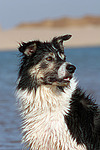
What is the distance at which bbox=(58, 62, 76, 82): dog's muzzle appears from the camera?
5695 millimetres

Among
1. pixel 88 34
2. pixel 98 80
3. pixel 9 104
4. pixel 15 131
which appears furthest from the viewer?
pixel 88 34

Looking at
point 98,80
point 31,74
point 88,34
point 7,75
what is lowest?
point 31,74

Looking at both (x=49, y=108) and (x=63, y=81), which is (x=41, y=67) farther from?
(x=49, y=108)

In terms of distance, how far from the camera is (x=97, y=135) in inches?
237

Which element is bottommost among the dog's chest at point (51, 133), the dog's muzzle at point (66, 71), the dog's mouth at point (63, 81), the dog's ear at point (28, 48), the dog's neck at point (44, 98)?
the dog's chest at point (51, 133)

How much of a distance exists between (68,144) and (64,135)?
0.15m

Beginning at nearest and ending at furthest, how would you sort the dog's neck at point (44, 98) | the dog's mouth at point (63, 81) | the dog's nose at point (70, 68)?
the dog's nose at point (70, 68), the dog's mouth at point (63, 81), the dog's neck at point (44, 98)

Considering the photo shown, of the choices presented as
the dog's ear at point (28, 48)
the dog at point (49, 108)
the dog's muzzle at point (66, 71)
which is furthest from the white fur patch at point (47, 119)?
the dog's ear at point (28, 48)

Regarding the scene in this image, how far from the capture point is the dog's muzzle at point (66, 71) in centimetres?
570

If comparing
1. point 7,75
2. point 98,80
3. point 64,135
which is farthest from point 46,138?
point 7,75

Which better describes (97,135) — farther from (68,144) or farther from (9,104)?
(9,104)

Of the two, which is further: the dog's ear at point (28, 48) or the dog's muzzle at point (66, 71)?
the dog's ear at point (28, 48)

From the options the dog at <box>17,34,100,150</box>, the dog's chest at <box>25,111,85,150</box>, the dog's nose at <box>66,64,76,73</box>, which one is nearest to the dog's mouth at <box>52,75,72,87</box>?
the dog at <box>17,34,100,150</box>

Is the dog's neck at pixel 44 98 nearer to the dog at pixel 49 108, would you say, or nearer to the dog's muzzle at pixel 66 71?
the dog at pixel 49 108
